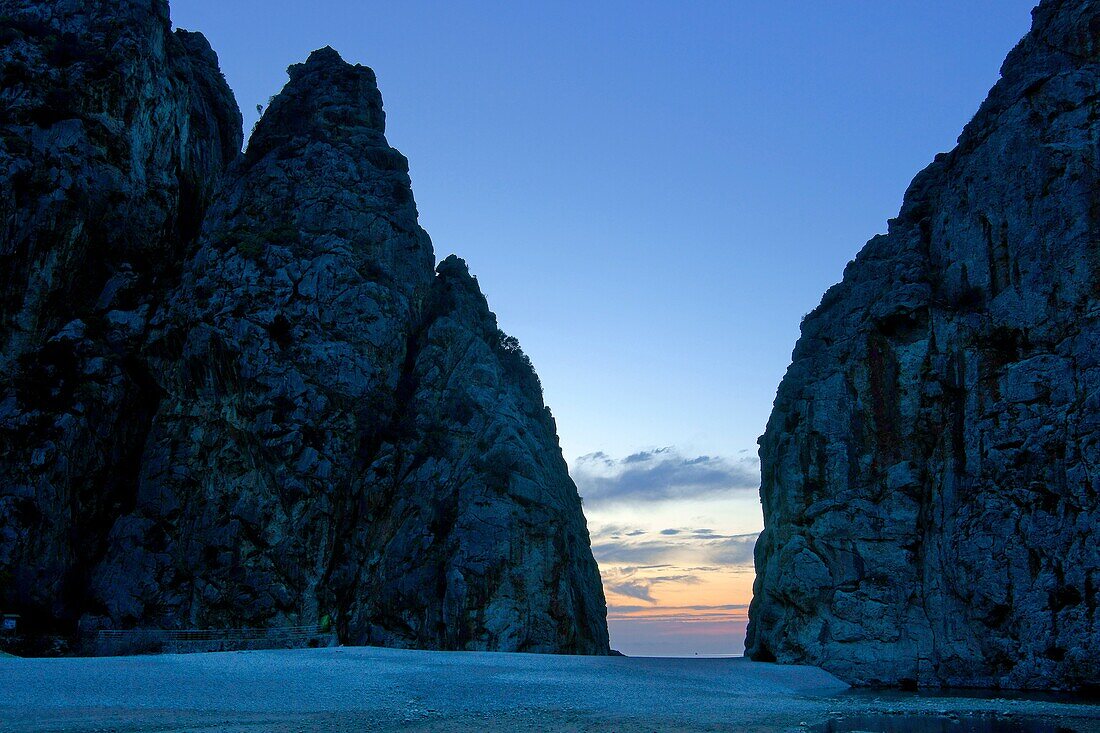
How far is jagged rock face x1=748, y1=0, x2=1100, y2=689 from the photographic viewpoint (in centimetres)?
3853

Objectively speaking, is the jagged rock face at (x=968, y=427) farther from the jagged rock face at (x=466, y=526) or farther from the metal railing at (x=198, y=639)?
the metal railing at (x=198, y=639)

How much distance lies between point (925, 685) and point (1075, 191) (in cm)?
2431

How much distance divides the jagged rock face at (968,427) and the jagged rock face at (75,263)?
141ft

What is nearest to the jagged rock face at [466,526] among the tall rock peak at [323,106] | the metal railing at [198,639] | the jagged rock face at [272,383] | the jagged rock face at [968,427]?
the jagged rock face at [272,383]

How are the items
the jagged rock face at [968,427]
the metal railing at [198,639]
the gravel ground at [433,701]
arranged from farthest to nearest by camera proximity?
1. the metal railing at [198,639]
2. the jagged rock face at [968,427]
3. the gravel ground at [433,701]

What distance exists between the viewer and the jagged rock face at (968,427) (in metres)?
38.5

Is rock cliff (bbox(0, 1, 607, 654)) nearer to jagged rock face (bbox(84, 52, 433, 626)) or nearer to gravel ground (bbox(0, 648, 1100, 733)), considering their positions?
jagged rock face (bbox(84, 52, 433, 626))

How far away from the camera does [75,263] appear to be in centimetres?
6081

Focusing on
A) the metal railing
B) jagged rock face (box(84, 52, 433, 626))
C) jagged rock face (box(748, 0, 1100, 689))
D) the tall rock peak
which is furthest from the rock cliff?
jagged rock face (box(748, 0, 1100, 689))

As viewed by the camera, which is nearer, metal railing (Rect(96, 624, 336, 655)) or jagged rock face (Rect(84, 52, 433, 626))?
metal railing (Rect(96, 624, 336, 655))

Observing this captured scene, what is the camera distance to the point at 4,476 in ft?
175

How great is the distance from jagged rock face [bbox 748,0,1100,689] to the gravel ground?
6070mm

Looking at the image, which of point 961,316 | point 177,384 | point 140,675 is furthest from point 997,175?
point 177,384

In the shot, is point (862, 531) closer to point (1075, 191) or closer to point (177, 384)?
point (1075, 191)
